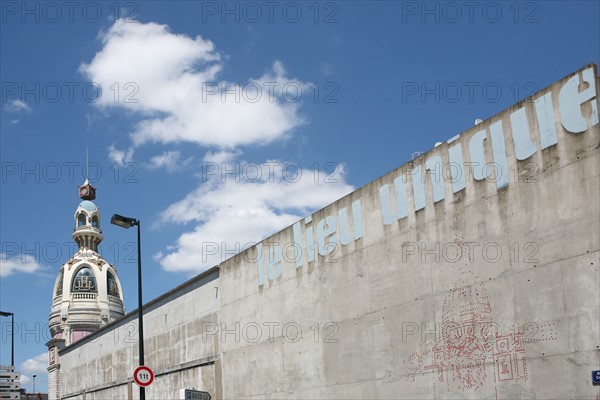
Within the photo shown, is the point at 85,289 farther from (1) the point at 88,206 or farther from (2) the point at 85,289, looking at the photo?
(1) the point at 88,206

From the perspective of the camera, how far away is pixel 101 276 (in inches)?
3243

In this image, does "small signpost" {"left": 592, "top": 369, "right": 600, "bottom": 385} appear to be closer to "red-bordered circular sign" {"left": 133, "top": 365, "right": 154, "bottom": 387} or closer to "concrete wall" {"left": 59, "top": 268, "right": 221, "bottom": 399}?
"red-bordered circular sign" {"left": 133, "top": 365, "right": 154, "bottom": 387}

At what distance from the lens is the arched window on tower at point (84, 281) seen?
80.4m

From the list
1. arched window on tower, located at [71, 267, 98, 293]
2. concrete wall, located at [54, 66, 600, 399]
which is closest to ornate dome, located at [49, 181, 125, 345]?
arched window on tower, located at [71, 267, 98, 293]

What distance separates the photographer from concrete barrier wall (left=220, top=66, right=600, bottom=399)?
14969 millimetres

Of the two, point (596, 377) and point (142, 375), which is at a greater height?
point (142, 375)

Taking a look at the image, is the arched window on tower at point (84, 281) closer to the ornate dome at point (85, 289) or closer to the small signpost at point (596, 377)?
the ornate dome at point (85, 289)

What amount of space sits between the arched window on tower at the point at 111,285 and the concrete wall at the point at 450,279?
57231 millimetres

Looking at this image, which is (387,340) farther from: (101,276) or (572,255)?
(101,276)

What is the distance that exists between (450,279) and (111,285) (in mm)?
69914

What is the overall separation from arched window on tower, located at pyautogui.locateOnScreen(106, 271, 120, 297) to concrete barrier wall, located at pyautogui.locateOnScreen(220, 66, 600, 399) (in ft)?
198

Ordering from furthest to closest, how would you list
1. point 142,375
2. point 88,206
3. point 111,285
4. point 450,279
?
point 88,206 → point 111,285 → point 142,375 → point 450,279

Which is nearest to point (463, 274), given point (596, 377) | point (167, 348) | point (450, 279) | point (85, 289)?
point (450, 279)

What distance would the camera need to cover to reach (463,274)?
1762cm
